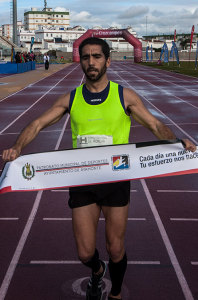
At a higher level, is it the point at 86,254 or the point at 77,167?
the point at 77,167

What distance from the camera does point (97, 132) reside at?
3.08 meters

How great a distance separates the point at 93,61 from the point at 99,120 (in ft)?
1.33

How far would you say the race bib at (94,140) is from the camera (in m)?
3.09

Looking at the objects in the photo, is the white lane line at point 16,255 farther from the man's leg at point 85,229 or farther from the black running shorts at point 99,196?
the black running shorts at point 99,196

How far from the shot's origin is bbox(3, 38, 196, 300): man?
300 centimetres

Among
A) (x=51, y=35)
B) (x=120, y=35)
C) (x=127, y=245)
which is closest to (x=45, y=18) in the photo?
(x=51, y=35)

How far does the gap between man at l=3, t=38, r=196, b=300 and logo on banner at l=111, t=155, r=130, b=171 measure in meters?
0.11

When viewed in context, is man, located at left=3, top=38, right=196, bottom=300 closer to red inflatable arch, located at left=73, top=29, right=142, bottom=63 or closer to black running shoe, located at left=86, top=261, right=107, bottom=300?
black running shoe, located at left=86, top=261, right=107, bottom=300

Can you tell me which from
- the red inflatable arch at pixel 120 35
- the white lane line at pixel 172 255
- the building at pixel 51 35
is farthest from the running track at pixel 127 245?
the building at pixel 51 35

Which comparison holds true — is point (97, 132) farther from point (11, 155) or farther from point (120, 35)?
point (120, 35)

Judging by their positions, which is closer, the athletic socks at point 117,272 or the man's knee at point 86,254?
the man's knee at point 86,254

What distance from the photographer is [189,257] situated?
4.17m

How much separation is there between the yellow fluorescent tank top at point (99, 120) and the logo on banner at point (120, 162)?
0.37ft

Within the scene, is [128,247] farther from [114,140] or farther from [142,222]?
[114,140]
